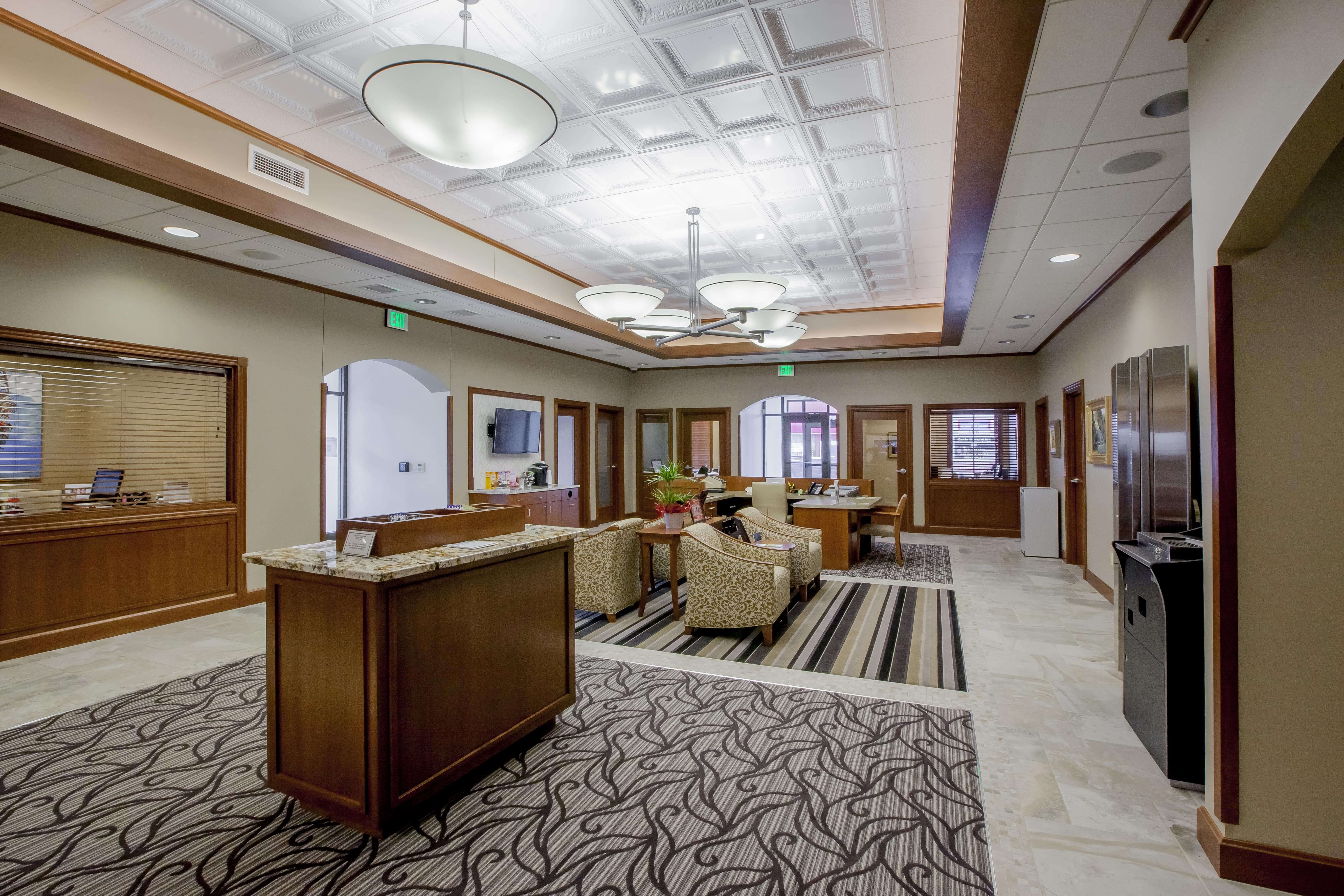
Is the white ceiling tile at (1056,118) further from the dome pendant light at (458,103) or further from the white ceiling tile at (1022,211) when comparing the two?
the dome pendant light at (458,103)

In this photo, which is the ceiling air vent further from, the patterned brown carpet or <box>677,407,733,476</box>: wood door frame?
<box>677,407,733,476</box>: wood door frame

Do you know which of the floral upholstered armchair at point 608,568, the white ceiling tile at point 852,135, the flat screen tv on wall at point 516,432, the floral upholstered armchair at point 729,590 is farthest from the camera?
the flat screen tv on wall at point 516,432

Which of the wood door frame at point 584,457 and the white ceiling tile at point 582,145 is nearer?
the white ceiling tile at point 582,145

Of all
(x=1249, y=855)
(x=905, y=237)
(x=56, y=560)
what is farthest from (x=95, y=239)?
(x=1249, y=855)

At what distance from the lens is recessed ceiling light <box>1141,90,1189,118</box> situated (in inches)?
101

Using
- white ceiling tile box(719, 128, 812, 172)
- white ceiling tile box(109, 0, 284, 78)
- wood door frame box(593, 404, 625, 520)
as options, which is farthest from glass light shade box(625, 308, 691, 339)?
wood door frame box(593, 404, 625, 520)

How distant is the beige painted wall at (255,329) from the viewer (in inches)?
161

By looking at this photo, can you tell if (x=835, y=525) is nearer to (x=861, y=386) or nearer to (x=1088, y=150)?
(x=861, y=386)

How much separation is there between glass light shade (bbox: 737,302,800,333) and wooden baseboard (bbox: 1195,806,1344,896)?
13.6 feet

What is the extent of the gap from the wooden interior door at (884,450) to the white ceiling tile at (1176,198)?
652 centimetres

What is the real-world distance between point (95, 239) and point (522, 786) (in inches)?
192

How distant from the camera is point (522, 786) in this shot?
2506mm

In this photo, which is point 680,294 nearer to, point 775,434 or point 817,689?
point 817,689

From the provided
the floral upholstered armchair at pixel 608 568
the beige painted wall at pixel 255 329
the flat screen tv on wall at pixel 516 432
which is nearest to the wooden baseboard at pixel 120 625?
the beige painted wall at pixel 255 329
